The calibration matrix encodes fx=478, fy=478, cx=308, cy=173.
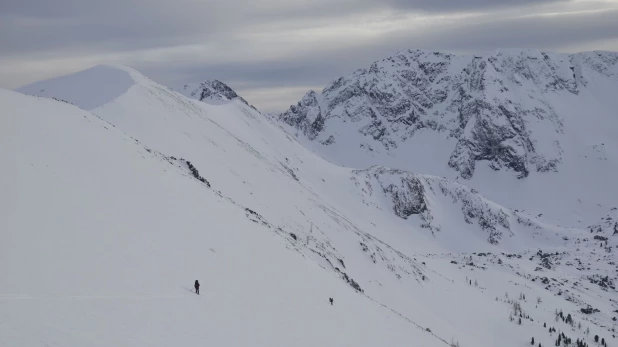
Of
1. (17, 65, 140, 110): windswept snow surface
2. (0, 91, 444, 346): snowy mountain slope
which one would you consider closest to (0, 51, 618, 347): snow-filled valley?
(0, 91, 444, 346): snowy mountain slope

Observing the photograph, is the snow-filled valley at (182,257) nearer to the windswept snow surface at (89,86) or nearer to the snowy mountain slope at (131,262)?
the snowy mountain slope at (131,262)

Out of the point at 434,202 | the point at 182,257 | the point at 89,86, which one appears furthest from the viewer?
the point at 434,202

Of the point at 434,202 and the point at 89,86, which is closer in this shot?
the point at 89,86

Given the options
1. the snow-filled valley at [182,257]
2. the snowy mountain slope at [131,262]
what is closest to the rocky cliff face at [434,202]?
the snow-filled valley at [182,257]

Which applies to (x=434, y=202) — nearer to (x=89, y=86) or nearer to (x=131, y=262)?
(x=89, y=86)

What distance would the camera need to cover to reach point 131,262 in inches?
945

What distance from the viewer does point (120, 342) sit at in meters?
17.6

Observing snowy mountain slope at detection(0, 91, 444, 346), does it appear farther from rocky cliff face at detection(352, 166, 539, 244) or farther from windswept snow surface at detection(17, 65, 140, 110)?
rocky cliff face at detection(352, 166, 539, 244)

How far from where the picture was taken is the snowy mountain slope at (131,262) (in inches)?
734

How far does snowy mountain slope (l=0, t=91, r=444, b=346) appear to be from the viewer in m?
18.7

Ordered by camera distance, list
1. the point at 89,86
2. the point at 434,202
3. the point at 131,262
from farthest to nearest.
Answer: the point at 434,202 < the point at 89,86 < the point at 131,262

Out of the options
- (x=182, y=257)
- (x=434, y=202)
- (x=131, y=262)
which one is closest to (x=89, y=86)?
(x=182, y=257)

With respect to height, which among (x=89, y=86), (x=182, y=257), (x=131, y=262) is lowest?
(x=182, y=257)

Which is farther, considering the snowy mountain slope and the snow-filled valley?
the snow-filled valley
